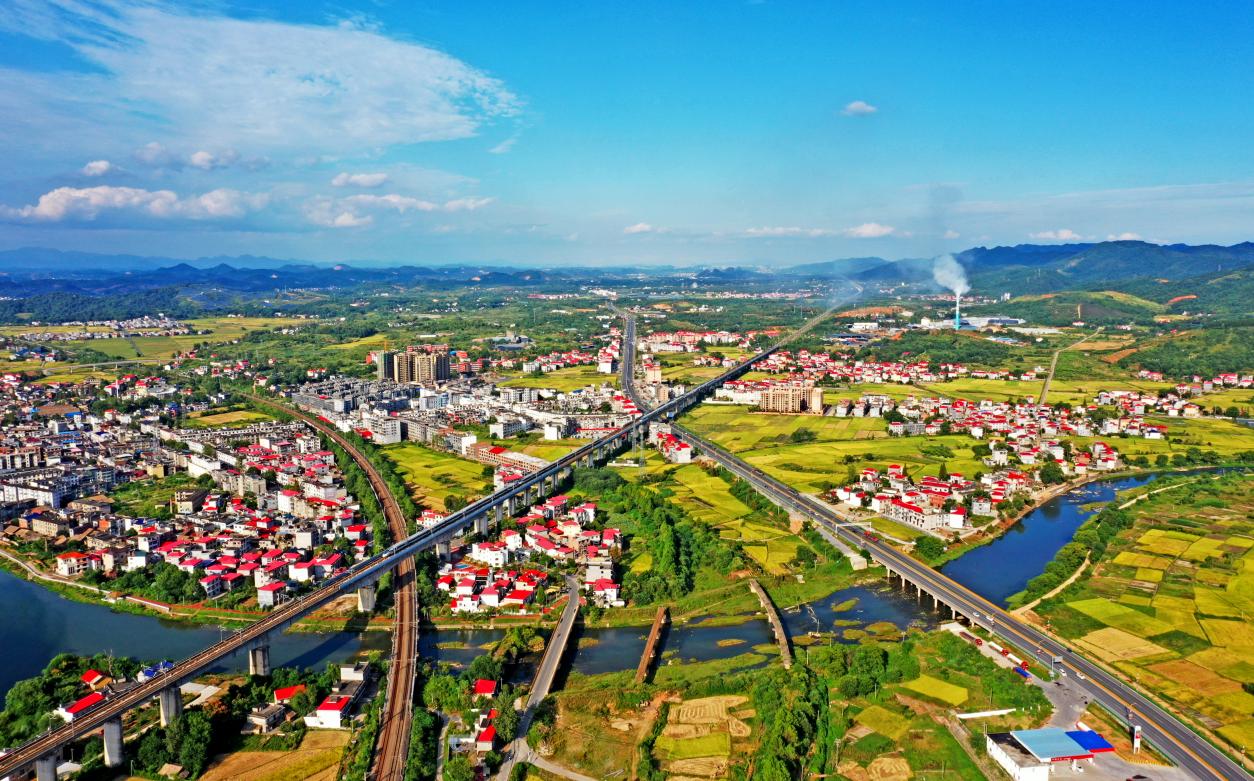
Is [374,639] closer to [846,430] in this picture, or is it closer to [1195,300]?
[846,430]

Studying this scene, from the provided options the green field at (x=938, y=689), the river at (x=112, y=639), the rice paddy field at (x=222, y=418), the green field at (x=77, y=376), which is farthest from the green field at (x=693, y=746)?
the green field at (x=77, y=376)

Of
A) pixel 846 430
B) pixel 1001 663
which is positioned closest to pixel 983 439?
pixel 846 430

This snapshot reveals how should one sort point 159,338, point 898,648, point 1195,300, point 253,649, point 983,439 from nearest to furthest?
→ 1. point 253,649
2. point 898,648
3. point 983,439
4. point 159,338
5. point 1195,300

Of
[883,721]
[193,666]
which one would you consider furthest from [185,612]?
[883,721]

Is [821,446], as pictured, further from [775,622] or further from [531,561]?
[775,622]

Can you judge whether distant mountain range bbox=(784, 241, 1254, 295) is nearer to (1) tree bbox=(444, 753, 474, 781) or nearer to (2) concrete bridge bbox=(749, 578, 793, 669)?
(2) concrete bridge bbox=(749, 578, 793, 669)

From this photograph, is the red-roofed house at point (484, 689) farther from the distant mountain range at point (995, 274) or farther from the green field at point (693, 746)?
the distant mountain range at point (995, 274)

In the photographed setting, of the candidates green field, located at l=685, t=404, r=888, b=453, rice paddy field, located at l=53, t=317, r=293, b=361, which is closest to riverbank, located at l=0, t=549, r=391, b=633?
green field, located at l=685, t=404, r=888, b=453
